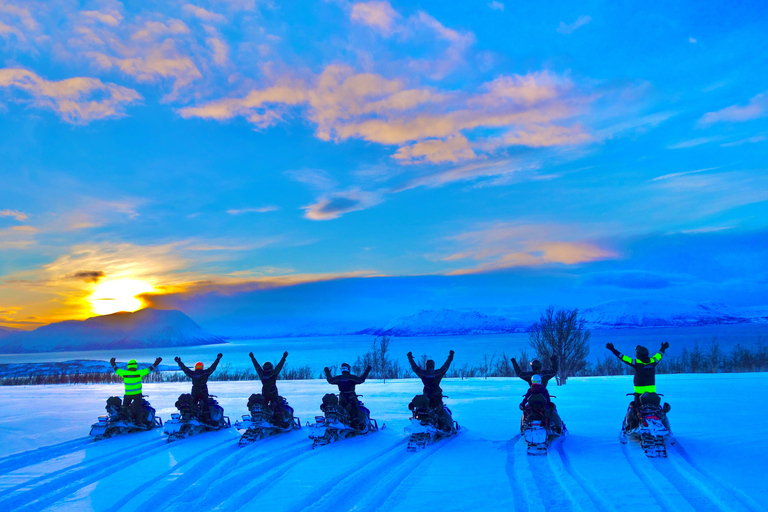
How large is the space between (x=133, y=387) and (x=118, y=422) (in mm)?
877

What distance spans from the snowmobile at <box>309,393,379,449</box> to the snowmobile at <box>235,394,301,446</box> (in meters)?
1.34

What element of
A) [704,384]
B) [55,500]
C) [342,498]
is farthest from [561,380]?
[55,500]

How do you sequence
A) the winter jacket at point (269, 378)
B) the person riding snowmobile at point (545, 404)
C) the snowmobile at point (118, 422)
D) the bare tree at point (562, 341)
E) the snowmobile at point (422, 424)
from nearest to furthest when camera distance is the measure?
the person riding snowmobile at point (545, 404)
the snowmobile at point (422, 424)
the winter jacket at point (269, 378)
the snowmobile at point (118, 422)
the bare tree at point (562, 341)

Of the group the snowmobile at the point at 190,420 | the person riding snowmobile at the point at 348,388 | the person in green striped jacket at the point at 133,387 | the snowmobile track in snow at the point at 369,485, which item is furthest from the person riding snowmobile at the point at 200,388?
the snowmobile track in snow at the point at 369,485

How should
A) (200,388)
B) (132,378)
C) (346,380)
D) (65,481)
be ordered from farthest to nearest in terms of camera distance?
(132,378) < (200,388) < (346,380) < (65,481)

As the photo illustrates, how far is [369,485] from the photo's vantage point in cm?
766

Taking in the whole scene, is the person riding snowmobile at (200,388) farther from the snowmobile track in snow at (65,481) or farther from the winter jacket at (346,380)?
the winter jacket at (346,380)

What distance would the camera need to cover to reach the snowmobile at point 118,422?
474 inches

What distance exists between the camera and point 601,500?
21.7ft

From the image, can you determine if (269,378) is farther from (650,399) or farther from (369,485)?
(650,399)

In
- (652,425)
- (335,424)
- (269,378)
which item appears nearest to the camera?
(652,425)

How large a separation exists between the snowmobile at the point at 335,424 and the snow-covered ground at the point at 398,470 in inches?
11.2

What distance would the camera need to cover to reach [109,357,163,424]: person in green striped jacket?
40.8 feet

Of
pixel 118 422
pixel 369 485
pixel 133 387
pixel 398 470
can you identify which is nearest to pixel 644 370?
pixel 398 470
